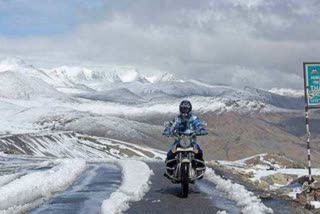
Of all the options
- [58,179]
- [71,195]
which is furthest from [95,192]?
[58,179]

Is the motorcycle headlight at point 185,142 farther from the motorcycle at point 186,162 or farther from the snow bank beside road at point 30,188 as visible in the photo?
the snow bank beside road at point 30,188

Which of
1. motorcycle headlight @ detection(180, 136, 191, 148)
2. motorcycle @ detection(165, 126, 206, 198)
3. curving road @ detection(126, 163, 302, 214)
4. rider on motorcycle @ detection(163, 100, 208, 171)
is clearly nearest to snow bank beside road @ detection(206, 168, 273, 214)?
curving road @ detection(126, 163, 302, 214)

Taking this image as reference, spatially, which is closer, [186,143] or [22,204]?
[22,204]

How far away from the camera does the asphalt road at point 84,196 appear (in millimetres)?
14867

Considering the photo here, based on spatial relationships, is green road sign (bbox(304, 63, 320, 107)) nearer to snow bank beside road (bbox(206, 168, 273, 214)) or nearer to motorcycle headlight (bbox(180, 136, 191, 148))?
snow bank beside road (bbox(206, 168, 273, 214))

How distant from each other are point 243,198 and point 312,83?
4750 mm

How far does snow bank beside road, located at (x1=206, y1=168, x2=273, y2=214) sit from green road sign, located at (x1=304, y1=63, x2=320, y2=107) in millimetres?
3672

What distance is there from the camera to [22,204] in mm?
15875

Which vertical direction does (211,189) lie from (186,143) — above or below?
below

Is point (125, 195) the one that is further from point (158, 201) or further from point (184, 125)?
point (184, 125)

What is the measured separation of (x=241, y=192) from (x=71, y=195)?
205 inches

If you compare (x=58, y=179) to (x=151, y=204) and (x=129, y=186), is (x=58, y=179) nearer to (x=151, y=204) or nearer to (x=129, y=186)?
(x=129, y=186)

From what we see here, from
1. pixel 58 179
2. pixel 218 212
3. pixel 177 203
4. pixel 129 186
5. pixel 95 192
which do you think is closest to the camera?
pixel 218 212

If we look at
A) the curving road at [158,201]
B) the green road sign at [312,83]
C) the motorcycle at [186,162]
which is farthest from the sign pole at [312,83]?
the motorcycle at [186,162]
